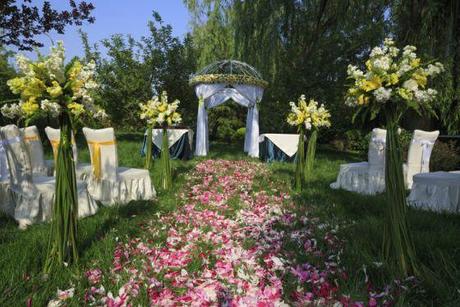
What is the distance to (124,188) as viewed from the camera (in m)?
5.23

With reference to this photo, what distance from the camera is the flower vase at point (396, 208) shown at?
259 cm

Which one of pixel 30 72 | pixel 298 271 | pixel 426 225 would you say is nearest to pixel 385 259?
pixel 298 271

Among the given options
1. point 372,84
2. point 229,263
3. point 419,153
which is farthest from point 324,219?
point 419,153

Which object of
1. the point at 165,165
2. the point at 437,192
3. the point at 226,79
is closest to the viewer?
the point at 437,192

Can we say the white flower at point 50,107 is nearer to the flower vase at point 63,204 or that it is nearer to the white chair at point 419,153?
the flower vase at point 63,204

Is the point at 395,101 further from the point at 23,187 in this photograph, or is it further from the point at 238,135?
the point at 238,135

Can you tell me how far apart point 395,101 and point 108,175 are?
3959 mm

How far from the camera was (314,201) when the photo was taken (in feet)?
16.5

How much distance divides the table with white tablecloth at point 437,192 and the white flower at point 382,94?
271 centimetres

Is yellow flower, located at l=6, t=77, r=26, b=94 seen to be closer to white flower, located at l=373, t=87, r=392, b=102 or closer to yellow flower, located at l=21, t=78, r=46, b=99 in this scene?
yellow flower, located at l=21, t=78, r=46, b=99

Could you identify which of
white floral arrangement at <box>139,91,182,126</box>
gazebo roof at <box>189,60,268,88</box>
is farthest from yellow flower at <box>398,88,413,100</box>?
gazebo roof at <box>189,60,268,88</box>

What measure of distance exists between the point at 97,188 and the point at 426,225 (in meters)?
4.28

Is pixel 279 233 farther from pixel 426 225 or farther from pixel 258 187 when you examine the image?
pixel 258 187

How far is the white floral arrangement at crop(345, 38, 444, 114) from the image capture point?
8.28 ft
